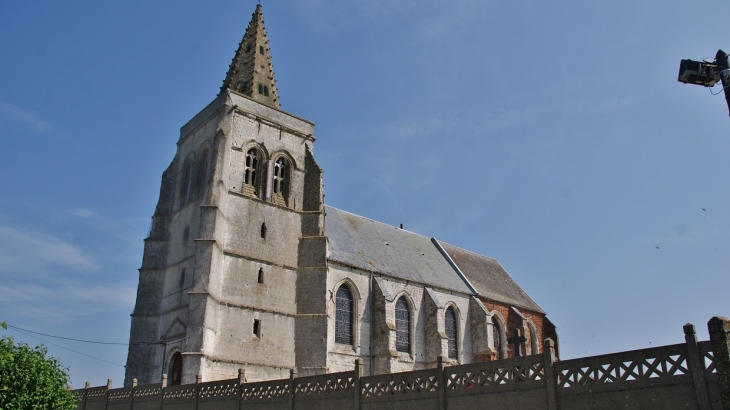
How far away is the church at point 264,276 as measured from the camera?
25.4 m

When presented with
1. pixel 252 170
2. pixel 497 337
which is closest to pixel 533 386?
pixel 252 170

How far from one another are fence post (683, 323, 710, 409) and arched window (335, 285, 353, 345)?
20950 mm

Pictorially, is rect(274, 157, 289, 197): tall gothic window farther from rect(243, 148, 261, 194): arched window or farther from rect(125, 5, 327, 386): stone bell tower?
rect(243, 148, 261, 194): arched window

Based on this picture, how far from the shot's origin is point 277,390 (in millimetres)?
15930

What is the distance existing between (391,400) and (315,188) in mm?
17869

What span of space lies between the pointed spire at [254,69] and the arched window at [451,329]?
15603 mm

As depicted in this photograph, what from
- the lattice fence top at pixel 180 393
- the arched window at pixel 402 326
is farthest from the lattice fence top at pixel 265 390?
the arched window at pixel 402 326

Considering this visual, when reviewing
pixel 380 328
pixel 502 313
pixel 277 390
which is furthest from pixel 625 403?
pixel 502 313

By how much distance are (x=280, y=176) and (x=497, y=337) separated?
1742cm

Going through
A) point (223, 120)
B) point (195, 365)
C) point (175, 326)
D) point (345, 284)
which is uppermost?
point (223, 120)

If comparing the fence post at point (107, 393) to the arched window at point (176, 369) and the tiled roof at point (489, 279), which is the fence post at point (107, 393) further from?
the tiled roof at point (489, 279)

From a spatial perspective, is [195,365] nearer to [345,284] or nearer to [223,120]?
[345,284]

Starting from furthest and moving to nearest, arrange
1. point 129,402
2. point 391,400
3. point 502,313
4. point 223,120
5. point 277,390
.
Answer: point 502,313
point 223,120
point 129,402
point 277,390
point 391,400

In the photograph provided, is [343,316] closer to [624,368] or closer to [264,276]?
[264,276]
